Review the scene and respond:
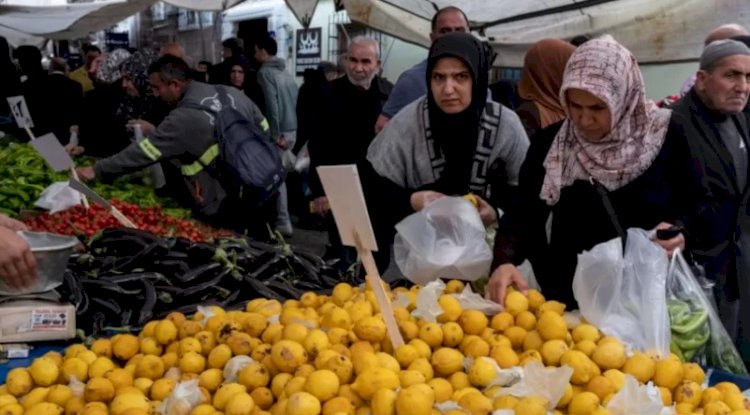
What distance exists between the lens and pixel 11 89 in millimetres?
8688

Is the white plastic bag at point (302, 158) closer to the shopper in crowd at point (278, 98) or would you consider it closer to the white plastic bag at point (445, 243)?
A: the shopper in crowd at point (278, 98)

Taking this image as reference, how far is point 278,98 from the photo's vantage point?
8312 millimetres

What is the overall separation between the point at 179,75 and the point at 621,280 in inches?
148

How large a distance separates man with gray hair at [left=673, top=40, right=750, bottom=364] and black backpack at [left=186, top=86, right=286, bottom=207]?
2.71m

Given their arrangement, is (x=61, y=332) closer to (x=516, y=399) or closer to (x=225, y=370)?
(x=225, y=370)

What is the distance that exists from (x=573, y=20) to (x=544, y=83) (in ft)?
10.5

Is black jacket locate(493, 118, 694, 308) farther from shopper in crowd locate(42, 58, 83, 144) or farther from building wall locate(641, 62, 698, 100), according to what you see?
shopper in crowd locate(42, 58, 83, 144)

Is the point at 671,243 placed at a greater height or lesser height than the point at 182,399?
greater

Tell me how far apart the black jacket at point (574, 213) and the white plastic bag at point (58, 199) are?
334cm

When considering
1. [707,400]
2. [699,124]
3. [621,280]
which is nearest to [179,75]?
[699,124]

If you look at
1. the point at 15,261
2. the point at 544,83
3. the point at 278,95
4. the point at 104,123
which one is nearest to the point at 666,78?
the point at 278,95

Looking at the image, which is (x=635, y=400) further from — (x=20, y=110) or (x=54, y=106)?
(x=54, y=106)

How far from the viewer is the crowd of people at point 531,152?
263 centimetres

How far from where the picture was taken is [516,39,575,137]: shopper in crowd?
152 inches
